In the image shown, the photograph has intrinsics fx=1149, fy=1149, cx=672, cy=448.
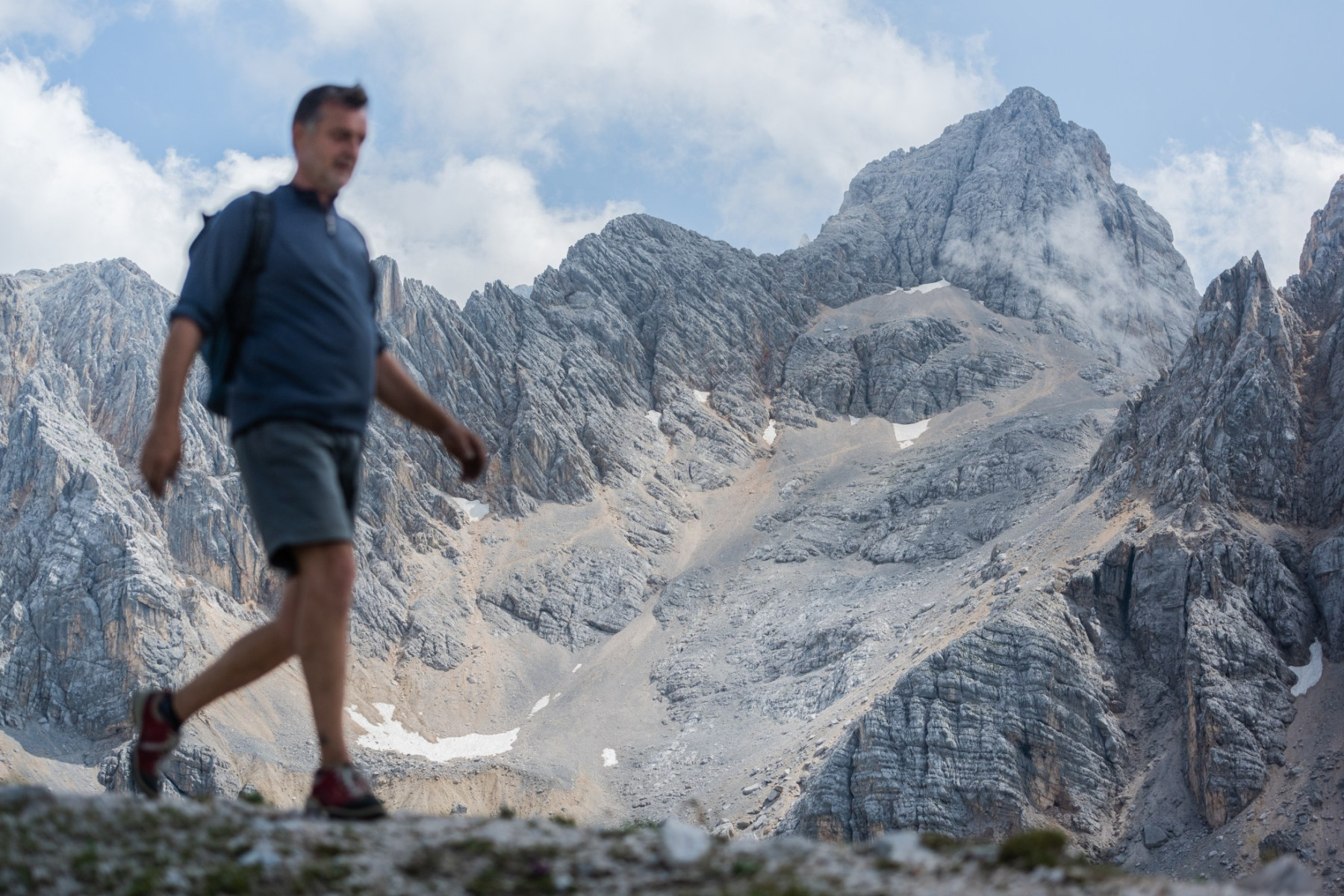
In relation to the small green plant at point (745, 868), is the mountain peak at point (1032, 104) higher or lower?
higher

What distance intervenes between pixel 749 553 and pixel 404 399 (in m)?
97.7

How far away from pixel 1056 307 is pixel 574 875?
148 meters

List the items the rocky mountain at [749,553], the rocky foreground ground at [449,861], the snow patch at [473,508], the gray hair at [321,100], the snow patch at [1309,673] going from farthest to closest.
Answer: the snow patch at [473,508] → the rocky mountain at [749,553] → the snow patch at [1309,673] → the gray hair at [321,100] → the rocky foreground ground at [449,861]

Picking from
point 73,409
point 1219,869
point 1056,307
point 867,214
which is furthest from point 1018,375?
point 73,409

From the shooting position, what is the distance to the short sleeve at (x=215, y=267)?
626 centimetres

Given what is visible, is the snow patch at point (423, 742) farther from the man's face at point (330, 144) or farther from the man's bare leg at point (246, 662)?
the man's face at point (330, 144)

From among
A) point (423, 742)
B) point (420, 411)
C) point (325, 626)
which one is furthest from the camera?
point (423, 742)

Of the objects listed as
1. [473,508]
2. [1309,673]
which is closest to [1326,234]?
[1309,673]

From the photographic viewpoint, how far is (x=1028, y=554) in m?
76.9

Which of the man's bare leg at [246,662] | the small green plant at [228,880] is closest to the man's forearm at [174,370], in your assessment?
the man's bare leg at [246,662]

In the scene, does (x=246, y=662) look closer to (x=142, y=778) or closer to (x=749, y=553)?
(x=142, y=778)

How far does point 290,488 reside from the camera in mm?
6172

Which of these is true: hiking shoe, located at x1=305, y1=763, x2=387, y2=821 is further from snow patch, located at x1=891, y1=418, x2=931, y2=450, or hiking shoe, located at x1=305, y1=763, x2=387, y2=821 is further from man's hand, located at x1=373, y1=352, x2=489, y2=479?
snow patch, located at x1=891, y1=418, x2=931, y2=450

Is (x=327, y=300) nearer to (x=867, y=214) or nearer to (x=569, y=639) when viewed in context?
(x=569, y=639)
